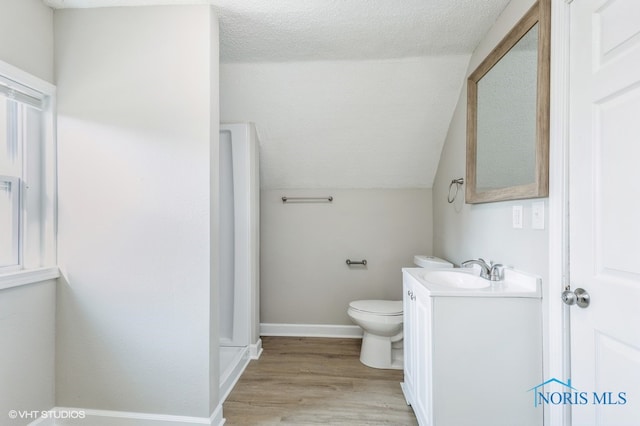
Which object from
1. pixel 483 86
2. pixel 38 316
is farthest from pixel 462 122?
pixel 38 316

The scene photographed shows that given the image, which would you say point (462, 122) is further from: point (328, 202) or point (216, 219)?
Answer: point (216, 219)

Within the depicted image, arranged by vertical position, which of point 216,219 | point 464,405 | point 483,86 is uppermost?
point 483,86

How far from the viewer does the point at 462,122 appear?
2174mm

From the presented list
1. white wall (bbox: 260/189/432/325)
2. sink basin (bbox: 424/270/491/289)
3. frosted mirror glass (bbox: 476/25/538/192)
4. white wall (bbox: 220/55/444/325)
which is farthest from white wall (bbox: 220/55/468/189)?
sink basin (bbox: 424/270/491/289)

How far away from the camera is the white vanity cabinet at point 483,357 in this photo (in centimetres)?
135

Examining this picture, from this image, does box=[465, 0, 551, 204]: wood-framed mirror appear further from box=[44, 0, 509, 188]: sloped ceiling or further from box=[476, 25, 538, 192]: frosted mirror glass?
box=[44, 0, 509, 188]: sloped ceiling

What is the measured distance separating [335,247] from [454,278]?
131cm

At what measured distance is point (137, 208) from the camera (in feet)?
5.41

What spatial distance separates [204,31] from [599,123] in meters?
1.82

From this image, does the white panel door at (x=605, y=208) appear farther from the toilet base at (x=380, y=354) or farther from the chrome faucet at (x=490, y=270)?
the toilet base at (x=380, y=354)

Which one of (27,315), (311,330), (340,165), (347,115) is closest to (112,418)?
(27,315)

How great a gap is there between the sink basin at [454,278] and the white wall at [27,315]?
2.10m

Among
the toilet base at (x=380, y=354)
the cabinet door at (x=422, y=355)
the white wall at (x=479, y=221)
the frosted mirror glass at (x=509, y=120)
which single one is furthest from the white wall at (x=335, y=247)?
the cabinet door at (x=422, y=355)

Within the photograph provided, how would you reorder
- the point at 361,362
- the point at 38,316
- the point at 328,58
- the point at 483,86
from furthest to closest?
the point at 361,362, the point at 328,58, the point at 483,86, the point at 38,316
